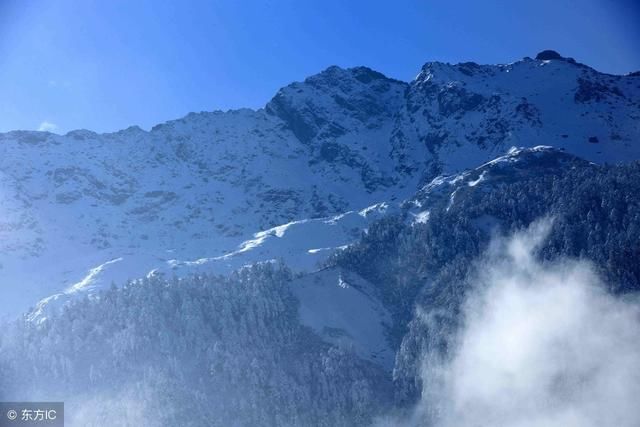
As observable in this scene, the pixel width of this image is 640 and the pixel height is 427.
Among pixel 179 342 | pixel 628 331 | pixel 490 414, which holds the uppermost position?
pixel 179 342

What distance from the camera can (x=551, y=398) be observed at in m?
156

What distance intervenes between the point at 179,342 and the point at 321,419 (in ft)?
146

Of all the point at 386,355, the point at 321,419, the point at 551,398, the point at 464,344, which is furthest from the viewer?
the point at 386,355

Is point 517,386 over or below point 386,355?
below

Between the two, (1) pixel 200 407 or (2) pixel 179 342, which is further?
(2) pixel 179 342

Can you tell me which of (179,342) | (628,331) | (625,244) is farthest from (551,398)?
(179,342)

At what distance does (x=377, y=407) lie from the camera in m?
174

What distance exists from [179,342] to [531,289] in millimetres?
87121

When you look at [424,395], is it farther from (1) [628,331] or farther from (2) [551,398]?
(1) [628,331]

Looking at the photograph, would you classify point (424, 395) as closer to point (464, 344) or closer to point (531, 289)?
point (464, 344)

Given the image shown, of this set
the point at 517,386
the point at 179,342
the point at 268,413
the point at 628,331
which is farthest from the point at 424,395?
the point at 179,342

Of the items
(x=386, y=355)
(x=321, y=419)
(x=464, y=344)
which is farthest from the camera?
(x=386, y=355)

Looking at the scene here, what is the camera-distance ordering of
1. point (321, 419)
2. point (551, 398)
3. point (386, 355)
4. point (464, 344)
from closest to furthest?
point (551, 398) < point (321, 419) < point (464, 344) < point (386, 355)

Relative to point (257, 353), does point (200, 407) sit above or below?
below
